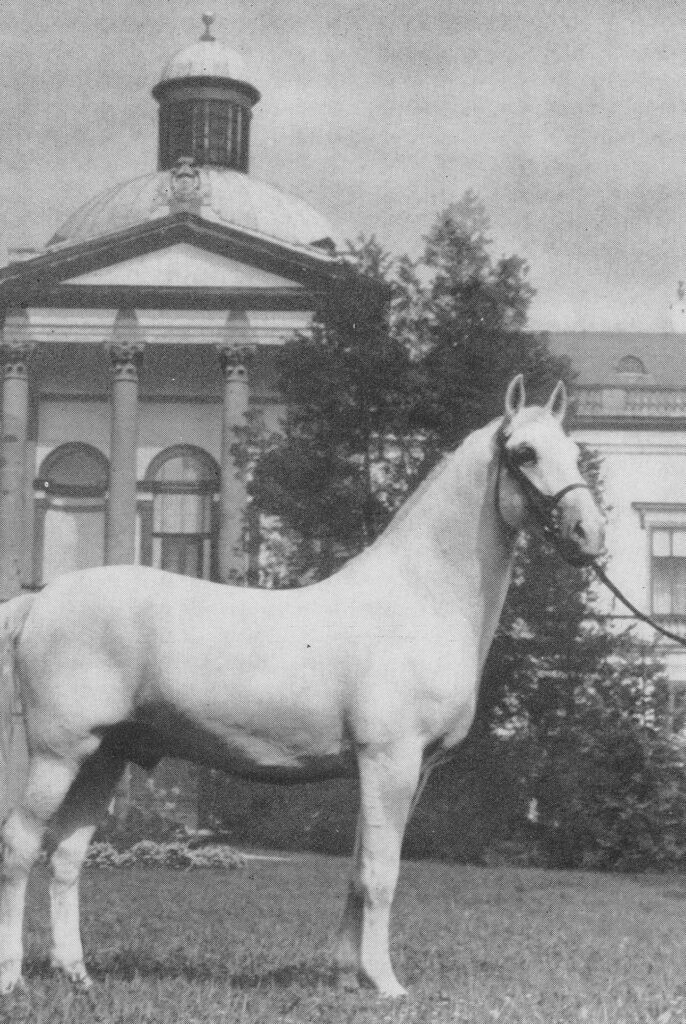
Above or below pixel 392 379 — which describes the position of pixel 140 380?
above

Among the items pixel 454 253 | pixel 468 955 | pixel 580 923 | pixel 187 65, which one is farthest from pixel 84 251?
pixel 468 955

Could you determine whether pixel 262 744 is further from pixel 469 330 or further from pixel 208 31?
pixel 208 31

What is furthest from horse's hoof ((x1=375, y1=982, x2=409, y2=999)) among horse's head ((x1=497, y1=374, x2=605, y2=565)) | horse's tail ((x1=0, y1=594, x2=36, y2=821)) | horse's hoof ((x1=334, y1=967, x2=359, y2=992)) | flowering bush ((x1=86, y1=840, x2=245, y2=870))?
flowering bush ((x1=86, y1=840, x2=245, y2=870))

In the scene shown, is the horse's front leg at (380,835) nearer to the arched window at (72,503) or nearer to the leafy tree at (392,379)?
the leafy tree at (392,379)

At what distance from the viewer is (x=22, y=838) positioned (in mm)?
7742

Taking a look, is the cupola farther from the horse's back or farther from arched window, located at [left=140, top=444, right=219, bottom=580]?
the horse's back

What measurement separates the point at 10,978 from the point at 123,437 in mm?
38101

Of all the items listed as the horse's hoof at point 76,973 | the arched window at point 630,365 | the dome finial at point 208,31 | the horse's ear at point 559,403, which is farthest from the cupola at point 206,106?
the horse's hoof at point 76,973

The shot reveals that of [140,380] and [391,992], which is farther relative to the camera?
[140,380]

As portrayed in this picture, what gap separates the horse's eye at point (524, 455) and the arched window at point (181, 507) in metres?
39.9

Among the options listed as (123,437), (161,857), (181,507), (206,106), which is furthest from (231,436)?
(161,857)

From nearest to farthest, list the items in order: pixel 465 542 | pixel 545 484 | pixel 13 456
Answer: pixel 545 484, pixel 465 542, pixel 13 456

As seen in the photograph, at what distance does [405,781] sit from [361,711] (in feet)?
1.19

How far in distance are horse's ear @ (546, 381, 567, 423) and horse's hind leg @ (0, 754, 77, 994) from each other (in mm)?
2792
